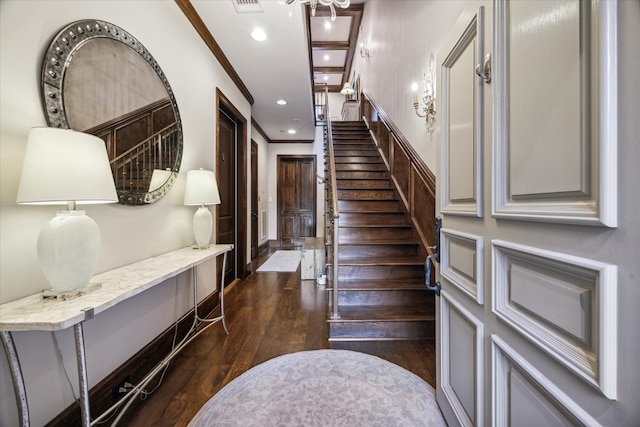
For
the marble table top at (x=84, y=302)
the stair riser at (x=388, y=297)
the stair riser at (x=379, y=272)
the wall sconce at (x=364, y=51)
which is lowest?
the stair riser at (x=388, y=297)

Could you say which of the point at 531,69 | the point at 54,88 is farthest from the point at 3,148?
the point at 531,69

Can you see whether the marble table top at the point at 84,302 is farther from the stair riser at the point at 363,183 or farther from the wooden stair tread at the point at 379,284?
the stair riser at the point at 363,183

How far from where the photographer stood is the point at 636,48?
43cm

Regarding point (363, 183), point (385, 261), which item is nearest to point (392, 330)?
point (385, 261)

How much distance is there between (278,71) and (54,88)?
2542mm

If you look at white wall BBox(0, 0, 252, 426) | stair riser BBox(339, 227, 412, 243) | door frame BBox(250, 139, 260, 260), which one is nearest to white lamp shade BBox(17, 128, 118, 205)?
white wall BBox(0, 0, 252, 426)

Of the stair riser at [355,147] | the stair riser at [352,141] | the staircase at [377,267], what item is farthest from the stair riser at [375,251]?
the stair riser at [352,141]

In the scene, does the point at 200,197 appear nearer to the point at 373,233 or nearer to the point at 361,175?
the point at 373,233

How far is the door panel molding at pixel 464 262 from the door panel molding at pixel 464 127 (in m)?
0.10

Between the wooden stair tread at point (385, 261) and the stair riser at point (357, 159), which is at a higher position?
the stair riser at point (357, 159)

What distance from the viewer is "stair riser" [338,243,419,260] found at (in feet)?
9.36

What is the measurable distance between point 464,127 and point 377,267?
5.86 ft

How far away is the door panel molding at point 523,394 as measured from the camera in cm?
58

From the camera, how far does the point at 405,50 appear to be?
129 inches
